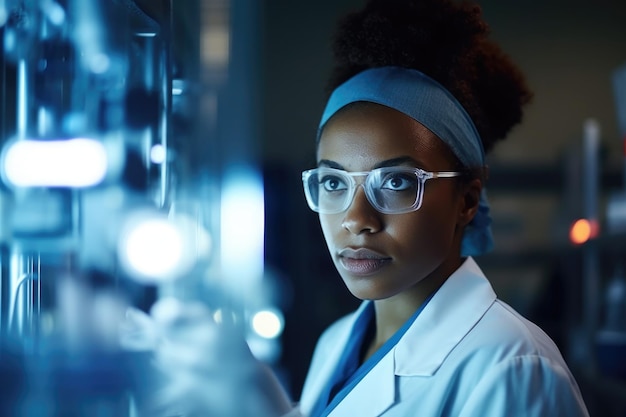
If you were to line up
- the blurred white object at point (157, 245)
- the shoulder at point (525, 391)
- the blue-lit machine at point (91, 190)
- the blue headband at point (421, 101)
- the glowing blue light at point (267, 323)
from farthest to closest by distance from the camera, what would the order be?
the glowing blue light at point (267, 323) < the blurred white object at point (157, 245) < the blue-lit machine at point (91, 190) < the blue headband at point (421, 101) < the shoulder at point (525, 391)

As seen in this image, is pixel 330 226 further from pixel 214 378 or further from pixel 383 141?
pixel 214 378

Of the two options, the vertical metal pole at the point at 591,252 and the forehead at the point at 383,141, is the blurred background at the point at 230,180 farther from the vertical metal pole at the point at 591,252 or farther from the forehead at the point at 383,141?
the forehead at the point at 383,141

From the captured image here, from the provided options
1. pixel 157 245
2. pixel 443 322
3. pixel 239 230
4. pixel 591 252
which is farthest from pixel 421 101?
pixel 591 252

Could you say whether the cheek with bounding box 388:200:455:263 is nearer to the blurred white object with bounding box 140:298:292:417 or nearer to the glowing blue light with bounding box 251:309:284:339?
the blurred white object with bounding box 140:298:292:417

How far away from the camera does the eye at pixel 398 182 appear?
91cm

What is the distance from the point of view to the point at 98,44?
51.9 inches

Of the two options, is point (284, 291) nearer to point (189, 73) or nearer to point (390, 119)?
point (189, 73)

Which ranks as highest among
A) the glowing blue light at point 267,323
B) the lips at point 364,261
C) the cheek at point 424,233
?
the cheek at point 424,233

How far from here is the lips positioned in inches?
35.9

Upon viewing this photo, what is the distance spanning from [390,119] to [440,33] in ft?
0.51

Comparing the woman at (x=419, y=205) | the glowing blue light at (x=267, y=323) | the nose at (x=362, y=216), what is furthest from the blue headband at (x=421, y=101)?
the glowing blue light at (x=267, y=323)

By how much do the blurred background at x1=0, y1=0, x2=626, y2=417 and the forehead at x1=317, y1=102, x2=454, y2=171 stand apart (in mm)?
174

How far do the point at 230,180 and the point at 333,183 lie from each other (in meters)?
1.40

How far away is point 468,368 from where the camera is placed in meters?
0.89
